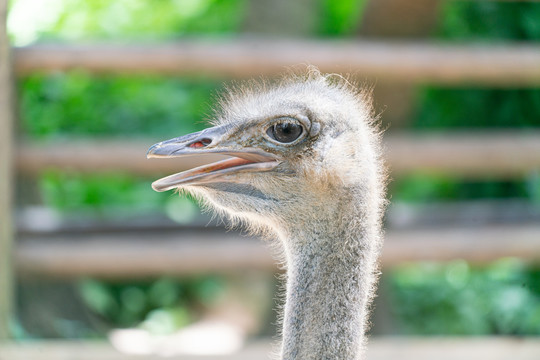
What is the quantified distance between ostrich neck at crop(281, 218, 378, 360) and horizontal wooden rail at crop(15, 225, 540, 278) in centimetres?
164

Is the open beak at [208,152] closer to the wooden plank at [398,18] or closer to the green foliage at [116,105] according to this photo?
the wooden plank at [398,18]

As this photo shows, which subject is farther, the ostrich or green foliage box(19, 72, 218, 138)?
green foliage box(19, 72, 218, 138)

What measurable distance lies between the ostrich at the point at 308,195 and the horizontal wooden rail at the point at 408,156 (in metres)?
1.67

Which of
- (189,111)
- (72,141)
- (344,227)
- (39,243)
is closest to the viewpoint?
(344,227)

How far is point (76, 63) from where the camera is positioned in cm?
333

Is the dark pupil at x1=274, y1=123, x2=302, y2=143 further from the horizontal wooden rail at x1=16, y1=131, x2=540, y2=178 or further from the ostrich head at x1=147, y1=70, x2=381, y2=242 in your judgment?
the horizontal wooden rail at x1=16, y1=131, x2=540, y2=178

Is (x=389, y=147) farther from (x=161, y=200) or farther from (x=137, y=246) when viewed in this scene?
(x=161, y=200)

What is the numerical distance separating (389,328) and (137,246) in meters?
1.92

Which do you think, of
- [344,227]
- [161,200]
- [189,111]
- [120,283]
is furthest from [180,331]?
[344,227]

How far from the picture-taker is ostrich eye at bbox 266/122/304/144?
1573 mm

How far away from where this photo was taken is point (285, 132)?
1.58 meters

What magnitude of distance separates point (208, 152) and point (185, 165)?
6.00 feet

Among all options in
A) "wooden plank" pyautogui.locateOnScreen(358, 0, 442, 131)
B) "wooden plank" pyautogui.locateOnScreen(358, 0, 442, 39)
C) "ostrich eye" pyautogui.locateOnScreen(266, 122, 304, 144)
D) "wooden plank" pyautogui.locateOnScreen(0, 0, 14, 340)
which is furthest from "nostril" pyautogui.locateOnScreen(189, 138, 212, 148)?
"wooden plank" pyautogui.locateOnScreen(358, 0, 442, 39)

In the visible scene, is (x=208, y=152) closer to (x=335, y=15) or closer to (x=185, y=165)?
(x=185, y=165)
